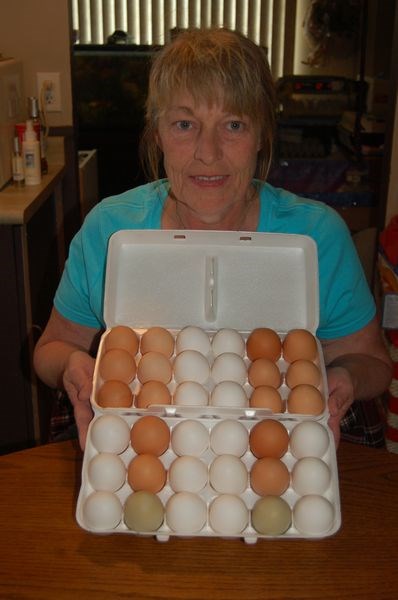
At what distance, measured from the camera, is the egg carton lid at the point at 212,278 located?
115 cm

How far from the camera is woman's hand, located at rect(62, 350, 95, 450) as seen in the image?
41.1 inches

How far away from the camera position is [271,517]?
89 centimetres

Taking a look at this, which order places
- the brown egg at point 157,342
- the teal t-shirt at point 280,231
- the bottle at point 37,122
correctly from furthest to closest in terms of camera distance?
the bottle at point 37,122
the teal t-shirt at point 280,231
the brown egg at point 157,342

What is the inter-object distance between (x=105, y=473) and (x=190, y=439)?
0.38 feet

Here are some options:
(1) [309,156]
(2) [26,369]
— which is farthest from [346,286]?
(1) [309,156]

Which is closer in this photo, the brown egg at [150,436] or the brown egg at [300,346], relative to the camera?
the brown egg at [150,436]

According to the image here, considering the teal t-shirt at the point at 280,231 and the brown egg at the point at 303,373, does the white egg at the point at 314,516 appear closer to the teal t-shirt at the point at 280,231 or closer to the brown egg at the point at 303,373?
the brown egg at the point at 303,373

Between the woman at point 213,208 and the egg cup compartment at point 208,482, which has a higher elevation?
the woman at point 213,208

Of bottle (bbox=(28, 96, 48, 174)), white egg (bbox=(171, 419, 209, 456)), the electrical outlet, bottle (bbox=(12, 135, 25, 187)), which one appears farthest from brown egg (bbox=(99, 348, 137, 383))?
the electrical outlet

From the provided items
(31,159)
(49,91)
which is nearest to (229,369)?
(31,159)

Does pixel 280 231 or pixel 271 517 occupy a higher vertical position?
pixel 280 231

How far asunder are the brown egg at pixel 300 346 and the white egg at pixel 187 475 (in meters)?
0.24

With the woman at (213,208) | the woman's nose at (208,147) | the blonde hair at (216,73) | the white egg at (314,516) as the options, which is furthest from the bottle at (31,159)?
the white egg at (314,516)

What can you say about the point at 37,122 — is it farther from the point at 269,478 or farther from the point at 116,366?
the point at 269,478
